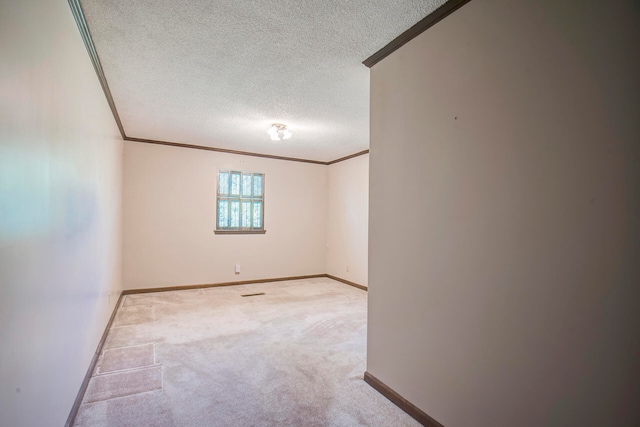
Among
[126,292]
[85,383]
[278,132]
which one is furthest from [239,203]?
[85,383]

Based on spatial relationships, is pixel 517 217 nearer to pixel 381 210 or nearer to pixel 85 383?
pixel 381 210

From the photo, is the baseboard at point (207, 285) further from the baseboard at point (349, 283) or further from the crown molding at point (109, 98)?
the crown molding at point (109, 98)

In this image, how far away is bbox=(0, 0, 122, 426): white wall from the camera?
39.2 inches

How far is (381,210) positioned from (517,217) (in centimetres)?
93

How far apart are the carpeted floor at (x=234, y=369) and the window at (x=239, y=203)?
1649 mm

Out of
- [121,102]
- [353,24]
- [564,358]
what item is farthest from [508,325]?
[121,102]

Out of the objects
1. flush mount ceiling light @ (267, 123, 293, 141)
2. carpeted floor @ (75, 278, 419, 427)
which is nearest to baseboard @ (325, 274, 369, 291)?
carpeted floor @ (75, 278, 419, 427)

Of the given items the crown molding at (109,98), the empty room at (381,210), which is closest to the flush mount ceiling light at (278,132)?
the empty room at (381,210)

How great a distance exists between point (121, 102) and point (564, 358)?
401 cm

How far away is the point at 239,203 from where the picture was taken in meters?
5.67

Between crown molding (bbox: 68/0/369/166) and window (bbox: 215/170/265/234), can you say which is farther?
window (bbox: 215/170/265/234)

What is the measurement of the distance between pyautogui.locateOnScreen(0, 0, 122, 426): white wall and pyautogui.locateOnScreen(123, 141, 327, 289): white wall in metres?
2.72

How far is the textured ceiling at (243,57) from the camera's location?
1835 millimetres

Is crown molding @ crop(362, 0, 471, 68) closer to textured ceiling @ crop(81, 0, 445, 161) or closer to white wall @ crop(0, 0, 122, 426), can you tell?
textured ceiling @ crop(81, 0, 445, 161)
